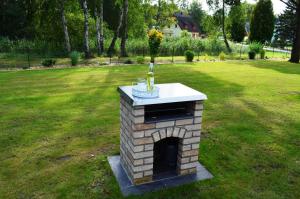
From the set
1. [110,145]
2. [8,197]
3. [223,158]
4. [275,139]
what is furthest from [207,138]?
[8,197]

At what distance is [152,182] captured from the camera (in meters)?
4.64

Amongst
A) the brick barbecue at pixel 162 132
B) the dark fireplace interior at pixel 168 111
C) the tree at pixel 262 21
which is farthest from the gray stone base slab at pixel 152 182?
the tree at pixel 262 21

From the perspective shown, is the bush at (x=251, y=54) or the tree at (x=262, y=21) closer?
the bush at (x=251, y=54)

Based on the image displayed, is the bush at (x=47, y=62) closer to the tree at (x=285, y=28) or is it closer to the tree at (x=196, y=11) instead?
the tree at (x=285, y=28)

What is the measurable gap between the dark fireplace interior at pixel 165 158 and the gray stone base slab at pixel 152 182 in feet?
0.48

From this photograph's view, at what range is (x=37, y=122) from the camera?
7.26m

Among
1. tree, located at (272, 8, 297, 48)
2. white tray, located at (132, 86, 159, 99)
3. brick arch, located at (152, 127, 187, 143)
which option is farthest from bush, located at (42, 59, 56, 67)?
tree, located at (272, 8, 297, 48)

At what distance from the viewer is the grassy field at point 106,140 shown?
4578 mm

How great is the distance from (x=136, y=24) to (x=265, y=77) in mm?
22200

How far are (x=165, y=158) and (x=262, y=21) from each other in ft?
132

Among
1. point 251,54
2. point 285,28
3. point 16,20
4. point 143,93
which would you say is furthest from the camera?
point 285,28

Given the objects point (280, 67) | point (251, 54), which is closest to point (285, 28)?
point (251, 54)

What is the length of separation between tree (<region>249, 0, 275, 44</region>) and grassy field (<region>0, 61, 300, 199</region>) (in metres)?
31.4

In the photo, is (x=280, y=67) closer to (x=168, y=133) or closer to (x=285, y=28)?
(x=168, y=133)
